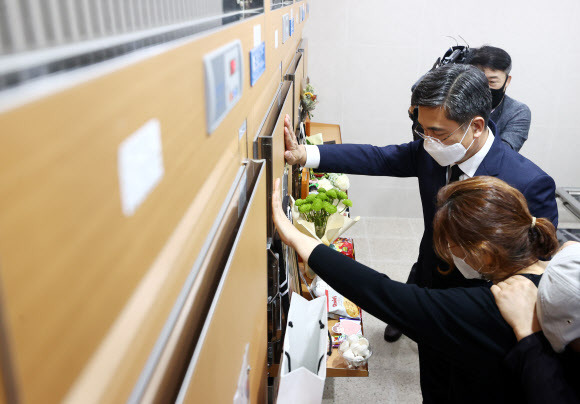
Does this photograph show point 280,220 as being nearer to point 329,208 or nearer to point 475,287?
point 475,287

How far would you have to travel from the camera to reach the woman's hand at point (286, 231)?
1407 mm

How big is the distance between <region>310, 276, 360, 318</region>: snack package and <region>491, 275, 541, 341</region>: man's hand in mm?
1030

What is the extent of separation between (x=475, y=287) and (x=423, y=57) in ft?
12.1

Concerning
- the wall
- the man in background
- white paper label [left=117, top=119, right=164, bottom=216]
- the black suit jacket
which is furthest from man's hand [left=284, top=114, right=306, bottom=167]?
the wall

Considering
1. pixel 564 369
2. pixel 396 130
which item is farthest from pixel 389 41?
pixel 564 369

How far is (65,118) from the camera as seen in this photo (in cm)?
26

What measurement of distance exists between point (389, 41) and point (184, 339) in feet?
14.7

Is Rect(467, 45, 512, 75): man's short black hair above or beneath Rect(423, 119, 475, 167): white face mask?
above

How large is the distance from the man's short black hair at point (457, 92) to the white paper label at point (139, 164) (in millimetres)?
1505

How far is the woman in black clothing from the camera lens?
50.4 inches

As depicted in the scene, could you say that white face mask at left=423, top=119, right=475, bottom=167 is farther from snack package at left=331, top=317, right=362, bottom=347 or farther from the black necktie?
snack package at left=331, top=317, right=362, bottom=347

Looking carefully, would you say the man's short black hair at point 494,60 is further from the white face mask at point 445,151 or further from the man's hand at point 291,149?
the man's hand at point 291,149

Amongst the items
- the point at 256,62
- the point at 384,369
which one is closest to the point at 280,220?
the point at 256,62

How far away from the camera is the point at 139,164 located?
39cm
